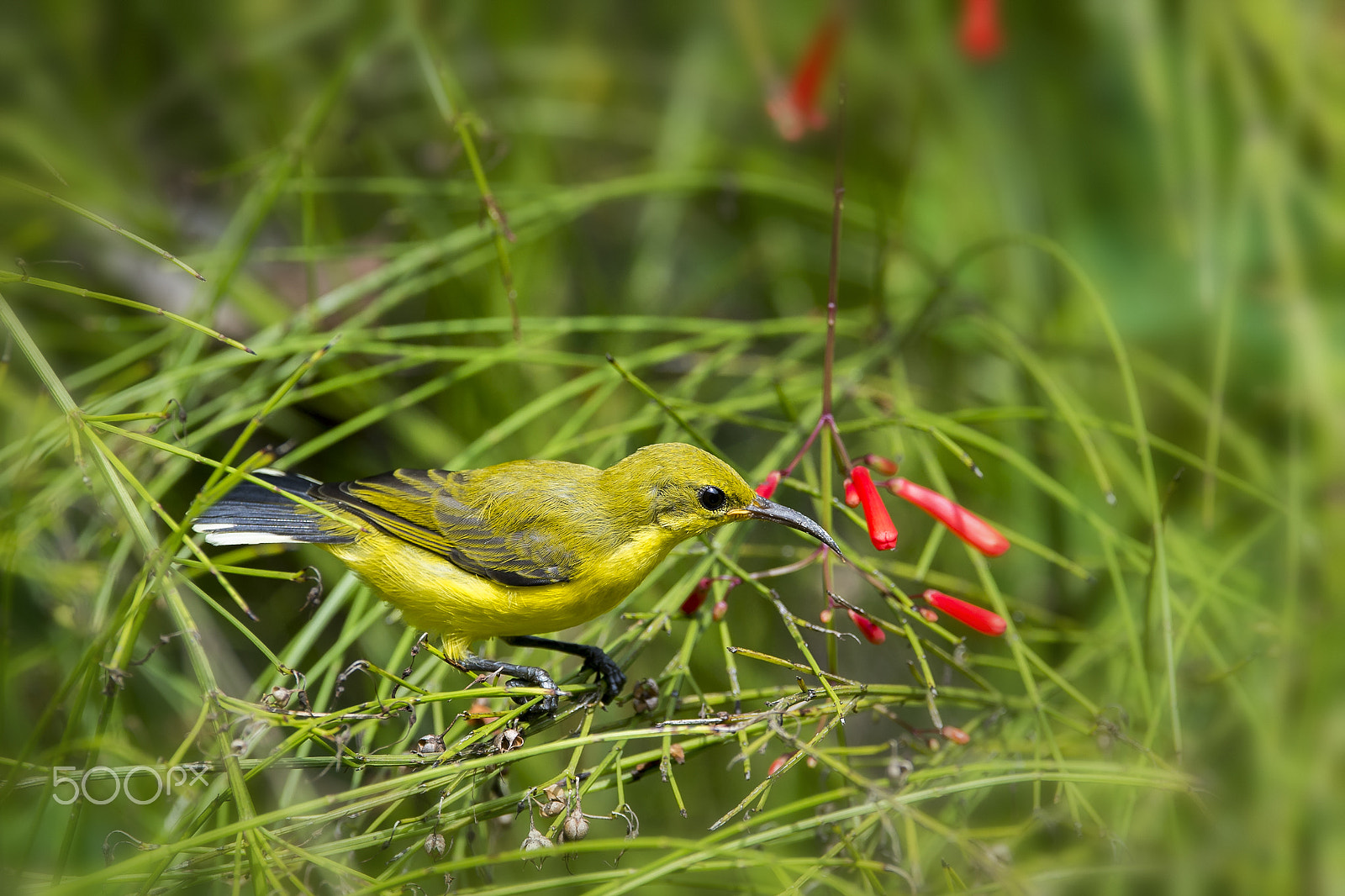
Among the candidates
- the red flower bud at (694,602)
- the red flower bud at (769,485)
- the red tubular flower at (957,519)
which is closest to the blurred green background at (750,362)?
the red flower bud at (694,602)

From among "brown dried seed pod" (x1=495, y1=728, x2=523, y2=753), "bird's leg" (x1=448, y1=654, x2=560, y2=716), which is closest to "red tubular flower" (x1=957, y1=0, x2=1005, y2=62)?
"bird's leg" (x1=448, y1=654, x2=560, y2=716)

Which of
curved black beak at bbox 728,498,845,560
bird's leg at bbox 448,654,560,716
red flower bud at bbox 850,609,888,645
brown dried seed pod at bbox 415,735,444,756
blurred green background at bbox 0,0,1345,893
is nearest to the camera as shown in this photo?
brown dried seed pod at bbox 415,735,444,756

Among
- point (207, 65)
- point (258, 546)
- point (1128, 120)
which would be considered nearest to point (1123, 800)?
point (258, 546)

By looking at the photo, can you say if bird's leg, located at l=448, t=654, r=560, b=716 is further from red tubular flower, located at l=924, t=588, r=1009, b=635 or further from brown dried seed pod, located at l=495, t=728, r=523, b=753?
red tubular flower, located at l=924, t=588, r=1009, b=635

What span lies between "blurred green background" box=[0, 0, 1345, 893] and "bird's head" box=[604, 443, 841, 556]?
9.6 inches

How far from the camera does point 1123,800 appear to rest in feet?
9.21

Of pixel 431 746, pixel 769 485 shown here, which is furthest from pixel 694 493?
pixel 431 746

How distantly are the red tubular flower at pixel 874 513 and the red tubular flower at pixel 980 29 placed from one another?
107 inches

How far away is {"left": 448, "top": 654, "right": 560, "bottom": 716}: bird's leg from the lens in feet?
7.70

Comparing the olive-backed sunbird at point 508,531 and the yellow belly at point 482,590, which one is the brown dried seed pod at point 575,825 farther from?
the yellow belly at point 482,590

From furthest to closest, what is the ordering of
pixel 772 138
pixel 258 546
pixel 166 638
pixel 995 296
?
1. pixel 772 138
2. pixel 995 296
3. pixel 258 546
4. pixel 166 638

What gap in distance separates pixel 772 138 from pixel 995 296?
1.66 meters

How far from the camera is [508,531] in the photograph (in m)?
2.60

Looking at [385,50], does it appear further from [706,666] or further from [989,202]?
[706,666]
